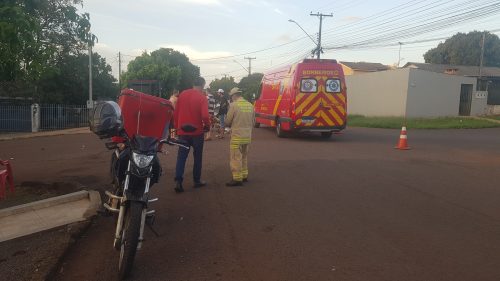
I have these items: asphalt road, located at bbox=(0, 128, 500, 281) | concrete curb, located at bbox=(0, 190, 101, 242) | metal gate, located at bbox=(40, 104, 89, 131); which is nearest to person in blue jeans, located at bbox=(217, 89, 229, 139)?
asphalt road, located at bbox=(0, 128, 500, 281)

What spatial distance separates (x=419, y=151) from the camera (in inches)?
531

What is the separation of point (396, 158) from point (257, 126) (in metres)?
12.4

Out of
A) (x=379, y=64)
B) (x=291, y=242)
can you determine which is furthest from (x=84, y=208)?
(x=379, y=64)

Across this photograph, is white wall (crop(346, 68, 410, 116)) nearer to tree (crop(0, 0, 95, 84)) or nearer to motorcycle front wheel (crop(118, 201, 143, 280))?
tree (crop(0, 0, 95, 84))

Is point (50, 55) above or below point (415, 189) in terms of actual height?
above

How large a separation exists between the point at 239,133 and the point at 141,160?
3824 millimetres

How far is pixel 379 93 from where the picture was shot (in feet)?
112

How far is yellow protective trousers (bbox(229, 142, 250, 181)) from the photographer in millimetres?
8016

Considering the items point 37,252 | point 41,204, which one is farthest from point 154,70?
point 37,252

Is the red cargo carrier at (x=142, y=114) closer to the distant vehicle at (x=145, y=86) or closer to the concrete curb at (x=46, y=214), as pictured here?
the concrete curb at (x=46, y=214)

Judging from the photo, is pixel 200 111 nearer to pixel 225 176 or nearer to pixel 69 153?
pixel 225 176

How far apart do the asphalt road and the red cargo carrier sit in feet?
3.88

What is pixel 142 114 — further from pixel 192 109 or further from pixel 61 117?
pixel 61 117

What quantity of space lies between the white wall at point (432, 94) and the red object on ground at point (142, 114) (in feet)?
92.3
